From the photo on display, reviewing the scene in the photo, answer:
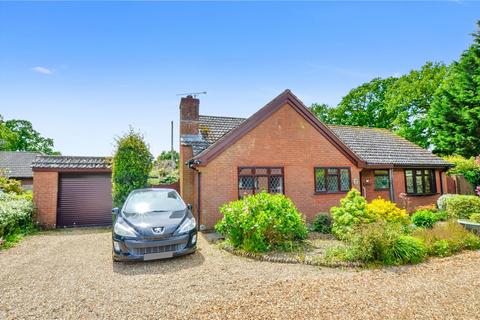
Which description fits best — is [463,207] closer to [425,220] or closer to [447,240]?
[425,220]

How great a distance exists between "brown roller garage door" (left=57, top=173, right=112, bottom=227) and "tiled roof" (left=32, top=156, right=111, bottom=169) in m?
0.50

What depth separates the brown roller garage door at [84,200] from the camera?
39.3 feet

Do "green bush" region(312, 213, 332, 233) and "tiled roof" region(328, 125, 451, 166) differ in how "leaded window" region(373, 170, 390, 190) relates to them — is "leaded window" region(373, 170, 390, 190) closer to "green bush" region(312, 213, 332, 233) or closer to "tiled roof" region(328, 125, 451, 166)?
"tiled roof" region(328, 125, 451, 166)

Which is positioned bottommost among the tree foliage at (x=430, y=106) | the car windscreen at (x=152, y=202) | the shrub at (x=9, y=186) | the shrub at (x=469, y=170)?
the car windscreen at (x=152, y=202)

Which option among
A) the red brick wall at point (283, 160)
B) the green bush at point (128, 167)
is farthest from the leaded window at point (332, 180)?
the green bush at point (128, 167)

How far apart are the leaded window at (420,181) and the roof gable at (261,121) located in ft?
16.3

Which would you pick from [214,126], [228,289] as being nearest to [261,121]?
[214,126]

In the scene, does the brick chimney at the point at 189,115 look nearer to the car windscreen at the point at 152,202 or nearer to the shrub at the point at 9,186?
the car windscreen at the point at 152,202

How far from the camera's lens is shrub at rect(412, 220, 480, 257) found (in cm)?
676

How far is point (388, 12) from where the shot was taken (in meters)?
8.48

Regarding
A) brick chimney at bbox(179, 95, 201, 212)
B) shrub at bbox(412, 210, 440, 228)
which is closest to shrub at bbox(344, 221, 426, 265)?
shrub at bbox(412, 210, 440, 228)

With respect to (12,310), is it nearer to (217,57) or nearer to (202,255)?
(202,255)

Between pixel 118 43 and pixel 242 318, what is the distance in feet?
32.5

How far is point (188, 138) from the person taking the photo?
12250 mm
